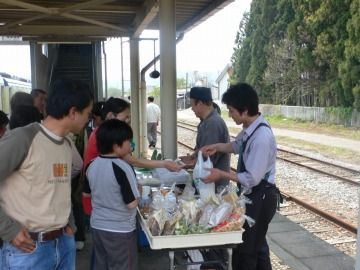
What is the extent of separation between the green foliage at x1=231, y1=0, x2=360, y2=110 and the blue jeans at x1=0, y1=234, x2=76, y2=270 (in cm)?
2240

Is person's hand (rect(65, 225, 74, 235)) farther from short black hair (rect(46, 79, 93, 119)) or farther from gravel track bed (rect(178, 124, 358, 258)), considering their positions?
gravel track bed (rect(178, 124, 358, 258))

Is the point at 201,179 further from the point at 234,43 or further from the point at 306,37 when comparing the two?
the point at 234,43

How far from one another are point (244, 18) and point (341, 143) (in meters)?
29.4

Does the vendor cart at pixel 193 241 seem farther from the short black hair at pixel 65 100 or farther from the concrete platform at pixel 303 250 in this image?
the concrete platform at pixel 303 250

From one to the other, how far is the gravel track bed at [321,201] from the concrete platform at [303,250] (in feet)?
1.03

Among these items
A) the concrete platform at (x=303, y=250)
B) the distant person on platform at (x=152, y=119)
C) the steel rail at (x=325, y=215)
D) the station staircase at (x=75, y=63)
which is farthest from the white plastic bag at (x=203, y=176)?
the distant person on platform at (x=152, y=119)

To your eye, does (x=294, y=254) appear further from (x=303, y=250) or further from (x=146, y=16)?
(x=146, y=16)

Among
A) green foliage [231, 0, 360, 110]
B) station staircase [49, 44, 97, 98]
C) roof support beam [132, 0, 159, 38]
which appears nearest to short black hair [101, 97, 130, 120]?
roof support beam [132, 0, 159, 38]

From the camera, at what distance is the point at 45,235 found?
2.26 metres

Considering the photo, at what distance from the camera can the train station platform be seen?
4.73 metres

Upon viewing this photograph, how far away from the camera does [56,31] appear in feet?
33.5

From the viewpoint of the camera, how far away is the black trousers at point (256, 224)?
3309mm

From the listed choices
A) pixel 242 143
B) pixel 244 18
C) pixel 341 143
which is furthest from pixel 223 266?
pixel 244 18

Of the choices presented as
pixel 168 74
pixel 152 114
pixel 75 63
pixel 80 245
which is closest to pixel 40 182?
pixel 80 245
